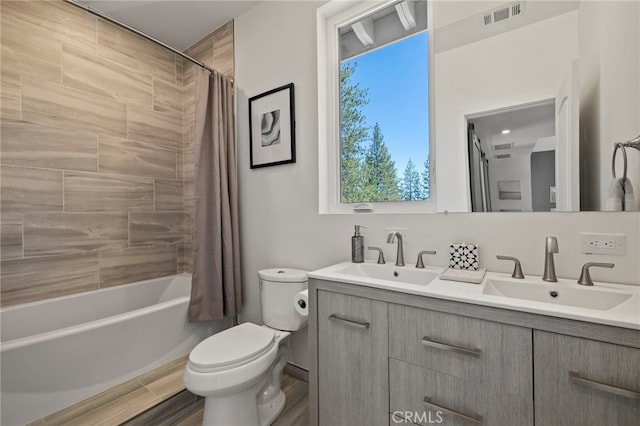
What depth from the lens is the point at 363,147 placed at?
1.74 m

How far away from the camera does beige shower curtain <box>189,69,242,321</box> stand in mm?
1934

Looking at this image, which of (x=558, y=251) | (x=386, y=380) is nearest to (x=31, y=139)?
(x=386, y=380)

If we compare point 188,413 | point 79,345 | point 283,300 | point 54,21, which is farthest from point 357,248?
point 54,21

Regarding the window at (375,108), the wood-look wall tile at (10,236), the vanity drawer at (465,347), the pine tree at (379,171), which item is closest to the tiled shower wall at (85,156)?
the wood-look wall tile at (10,236)

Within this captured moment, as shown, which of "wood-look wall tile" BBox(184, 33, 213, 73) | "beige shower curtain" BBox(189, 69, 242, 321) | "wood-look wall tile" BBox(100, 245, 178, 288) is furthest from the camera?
"wood-look wall tile" BBox(184, 33, 213, 73)

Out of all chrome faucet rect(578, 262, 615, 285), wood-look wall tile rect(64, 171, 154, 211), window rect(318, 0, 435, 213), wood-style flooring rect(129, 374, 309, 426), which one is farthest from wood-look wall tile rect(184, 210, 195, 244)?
chrome faucet rect(578, 262, 615, 285)

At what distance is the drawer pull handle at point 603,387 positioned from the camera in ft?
2.20

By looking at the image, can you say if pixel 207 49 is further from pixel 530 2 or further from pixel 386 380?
pixel 386 380

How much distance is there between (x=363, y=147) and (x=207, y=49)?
6.00 feet

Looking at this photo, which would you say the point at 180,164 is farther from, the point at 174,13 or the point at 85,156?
the point at 174,13

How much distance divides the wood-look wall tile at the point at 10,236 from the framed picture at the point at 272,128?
152 cm

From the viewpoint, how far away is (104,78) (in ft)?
6.92

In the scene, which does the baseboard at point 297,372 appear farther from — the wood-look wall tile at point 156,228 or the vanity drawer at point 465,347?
the wood-look wall tile at point 156,228

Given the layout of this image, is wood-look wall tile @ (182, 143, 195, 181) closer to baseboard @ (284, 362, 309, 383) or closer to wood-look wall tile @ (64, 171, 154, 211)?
wood-look wall tile @ (64, 171, 154, 211)
